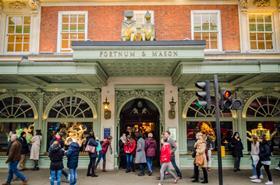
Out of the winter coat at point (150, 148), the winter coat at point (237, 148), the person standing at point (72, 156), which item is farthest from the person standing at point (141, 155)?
the winter coat at point (237, 148)

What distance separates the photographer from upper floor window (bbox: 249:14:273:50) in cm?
1405

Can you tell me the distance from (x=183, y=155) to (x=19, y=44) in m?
9.15

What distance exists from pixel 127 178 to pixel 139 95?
4.09 m

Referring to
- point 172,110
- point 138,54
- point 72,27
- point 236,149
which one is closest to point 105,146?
point 172,110

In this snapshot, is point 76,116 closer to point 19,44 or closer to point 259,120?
point 19,44

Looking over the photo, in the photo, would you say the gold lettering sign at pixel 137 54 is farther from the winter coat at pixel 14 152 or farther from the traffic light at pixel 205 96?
the winter coat at pixel 14 152

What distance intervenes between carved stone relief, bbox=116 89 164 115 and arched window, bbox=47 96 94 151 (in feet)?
4.53

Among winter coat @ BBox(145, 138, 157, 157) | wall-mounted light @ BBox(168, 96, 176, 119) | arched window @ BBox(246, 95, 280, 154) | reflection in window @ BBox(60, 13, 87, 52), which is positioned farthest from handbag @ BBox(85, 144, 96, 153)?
arched window @ BBox(246, 95, 280, 154)

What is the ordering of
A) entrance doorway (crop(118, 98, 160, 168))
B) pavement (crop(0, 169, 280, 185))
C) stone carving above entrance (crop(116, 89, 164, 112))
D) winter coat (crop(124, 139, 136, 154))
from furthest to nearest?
entrance doorway (crop(118, 98, 160, 168))
stone carving above entrance (crop(116, 89, 164, 112))
winter coat (crop(124, 139, 136, 154))
pavement (crop(0, 169, 280, 185))

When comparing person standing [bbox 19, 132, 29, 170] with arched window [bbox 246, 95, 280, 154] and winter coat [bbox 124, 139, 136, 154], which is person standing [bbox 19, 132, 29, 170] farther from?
arched window [bbox 246, 95, 280, 154]

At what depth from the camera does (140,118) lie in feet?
47.1

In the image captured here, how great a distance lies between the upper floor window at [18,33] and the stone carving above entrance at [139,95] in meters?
4.91

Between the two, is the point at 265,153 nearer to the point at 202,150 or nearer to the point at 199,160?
the point at 202,150

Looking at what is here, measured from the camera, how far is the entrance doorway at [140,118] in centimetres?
1409
